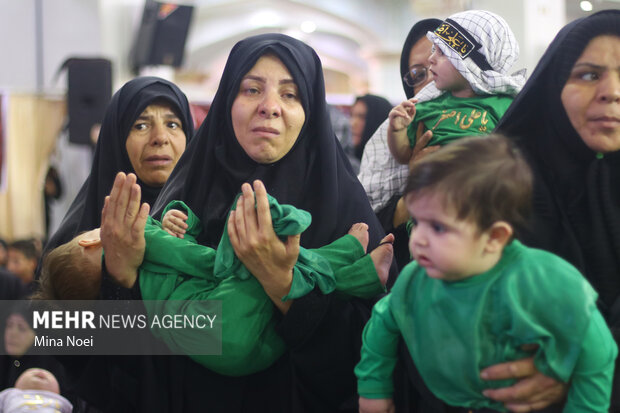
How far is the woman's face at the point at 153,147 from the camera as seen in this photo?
109 inches

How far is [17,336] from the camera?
3471 millimetres

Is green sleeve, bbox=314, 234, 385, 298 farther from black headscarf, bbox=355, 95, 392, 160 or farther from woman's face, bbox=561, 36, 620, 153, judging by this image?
black headscarf, bbox=355, 95, 392, 160

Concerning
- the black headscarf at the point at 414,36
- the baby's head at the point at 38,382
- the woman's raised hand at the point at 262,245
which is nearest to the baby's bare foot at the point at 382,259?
the woman's raised hand at the point at 262,245

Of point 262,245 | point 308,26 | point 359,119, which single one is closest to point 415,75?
point 262,245

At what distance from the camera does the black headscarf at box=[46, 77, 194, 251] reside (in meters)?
2.76

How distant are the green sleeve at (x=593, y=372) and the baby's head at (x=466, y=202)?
0.24 meters

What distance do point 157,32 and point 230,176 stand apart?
7795 mm

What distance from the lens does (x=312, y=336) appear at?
6.28 ft

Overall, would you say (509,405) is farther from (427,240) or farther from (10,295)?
(10,295)

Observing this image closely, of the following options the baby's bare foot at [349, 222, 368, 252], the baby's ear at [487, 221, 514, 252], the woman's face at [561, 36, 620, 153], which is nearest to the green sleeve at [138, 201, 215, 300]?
the baby's bare foot at [349, 222, 368, 252]

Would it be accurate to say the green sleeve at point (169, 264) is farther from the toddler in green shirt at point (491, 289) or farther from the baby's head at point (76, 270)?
the toddler in green shirt at point (491, 289)

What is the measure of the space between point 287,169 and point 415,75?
1.01m

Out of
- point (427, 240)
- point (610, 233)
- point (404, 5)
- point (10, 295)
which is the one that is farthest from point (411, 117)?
point (404, 5)

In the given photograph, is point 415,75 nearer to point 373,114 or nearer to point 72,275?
point 72,275
